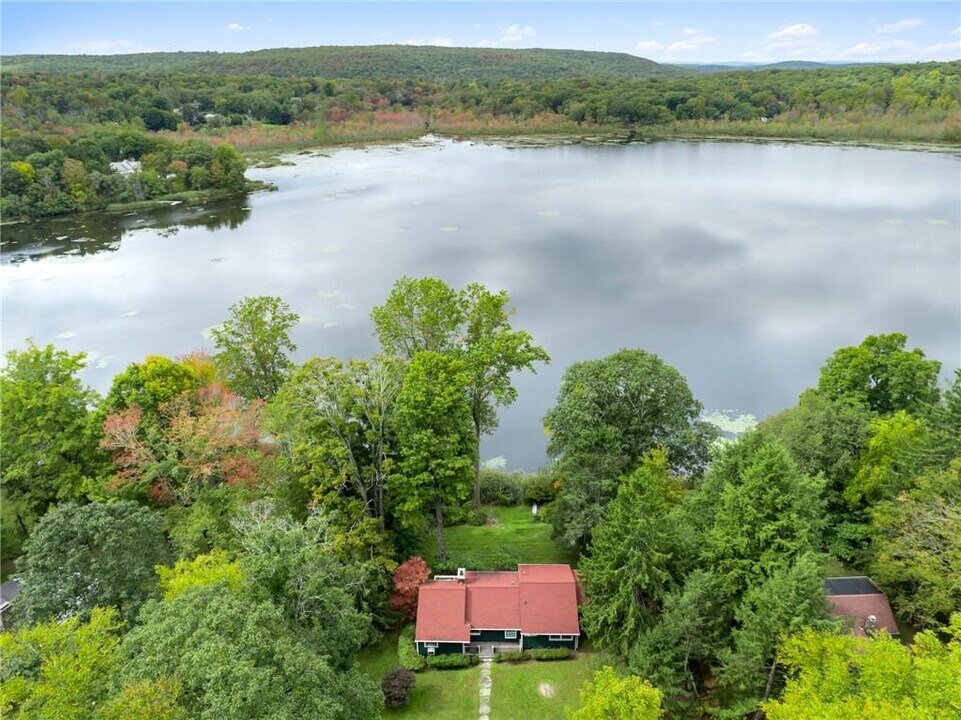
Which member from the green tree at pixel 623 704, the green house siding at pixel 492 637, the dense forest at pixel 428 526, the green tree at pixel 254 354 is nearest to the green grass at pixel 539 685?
the green house siding at pixel 492 637

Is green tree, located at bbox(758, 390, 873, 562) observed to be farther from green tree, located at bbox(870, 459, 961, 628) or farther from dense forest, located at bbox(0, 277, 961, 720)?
green tree, located at bbox(870, 459, 961, 628)

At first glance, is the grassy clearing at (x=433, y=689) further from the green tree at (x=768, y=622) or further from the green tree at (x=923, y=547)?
the green tree at (x=923, y=547)

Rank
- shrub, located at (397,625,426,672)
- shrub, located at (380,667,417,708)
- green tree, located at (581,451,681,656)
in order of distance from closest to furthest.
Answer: green tree, located at (581,451,681,656), shrub, located at (380,667,417,708), shrub, located at (397,625,426,672)

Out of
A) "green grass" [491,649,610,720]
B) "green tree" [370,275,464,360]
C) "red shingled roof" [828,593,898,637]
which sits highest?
"green tree" [370,275,464,360]

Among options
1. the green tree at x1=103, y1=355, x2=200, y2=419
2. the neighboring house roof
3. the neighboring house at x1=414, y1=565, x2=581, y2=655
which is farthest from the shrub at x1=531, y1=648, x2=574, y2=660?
the green tree at x1=103, y1=355, x2=200, y2=419

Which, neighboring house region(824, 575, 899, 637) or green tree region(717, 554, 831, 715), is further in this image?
neighboring house region(824, 575, 899, 637)

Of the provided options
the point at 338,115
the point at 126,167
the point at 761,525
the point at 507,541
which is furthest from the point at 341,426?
the point at 338,115

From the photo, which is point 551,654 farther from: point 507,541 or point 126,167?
point 126,167
